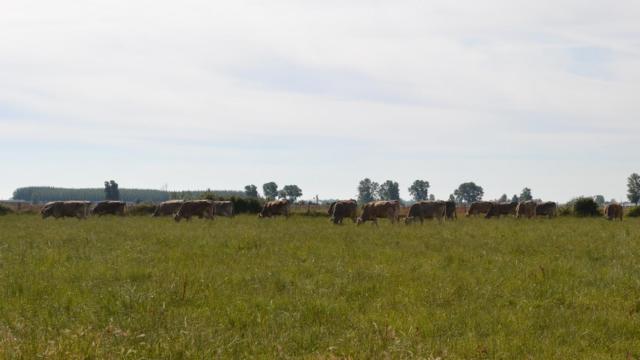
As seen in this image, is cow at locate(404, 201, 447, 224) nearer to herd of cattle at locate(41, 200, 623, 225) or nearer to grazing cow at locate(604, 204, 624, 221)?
herd of cattle at locate(41, 200, 623, 225)

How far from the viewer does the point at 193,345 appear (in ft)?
25.3

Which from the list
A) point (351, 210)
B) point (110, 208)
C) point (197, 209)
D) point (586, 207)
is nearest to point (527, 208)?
point (586, 207)

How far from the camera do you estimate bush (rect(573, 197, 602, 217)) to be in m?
53.8

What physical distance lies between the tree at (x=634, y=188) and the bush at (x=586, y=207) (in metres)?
125

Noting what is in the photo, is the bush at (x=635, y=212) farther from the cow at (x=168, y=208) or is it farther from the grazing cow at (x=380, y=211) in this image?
the cow at (x=168, y=208)

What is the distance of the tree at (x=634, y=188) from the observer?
164m

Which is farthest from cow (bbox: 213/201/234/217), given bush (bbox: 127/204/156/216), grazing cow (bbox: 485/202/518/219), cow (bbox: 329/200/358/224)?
grazing cow (bbox: 485/202/518/219)

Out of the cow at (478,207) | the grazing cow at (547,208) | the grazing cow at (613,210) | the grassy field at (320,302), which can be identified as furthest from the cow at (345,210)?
the cow at (478,207)

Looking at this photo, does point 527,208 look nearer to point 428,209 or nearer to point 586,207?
point 586,207

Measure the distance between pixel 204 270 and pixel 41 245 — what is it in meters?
8.48

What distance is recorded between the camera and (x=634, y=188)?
16475 centimetres

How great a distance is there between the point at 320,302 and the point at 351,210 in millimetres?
29236

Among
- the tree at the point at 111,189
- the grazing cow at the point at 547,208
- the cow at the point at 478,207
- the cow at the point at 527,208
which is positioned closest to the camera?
the cow at the point at 527,208

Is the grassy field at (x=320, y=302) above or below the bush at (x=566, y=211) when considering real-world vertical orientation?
below
